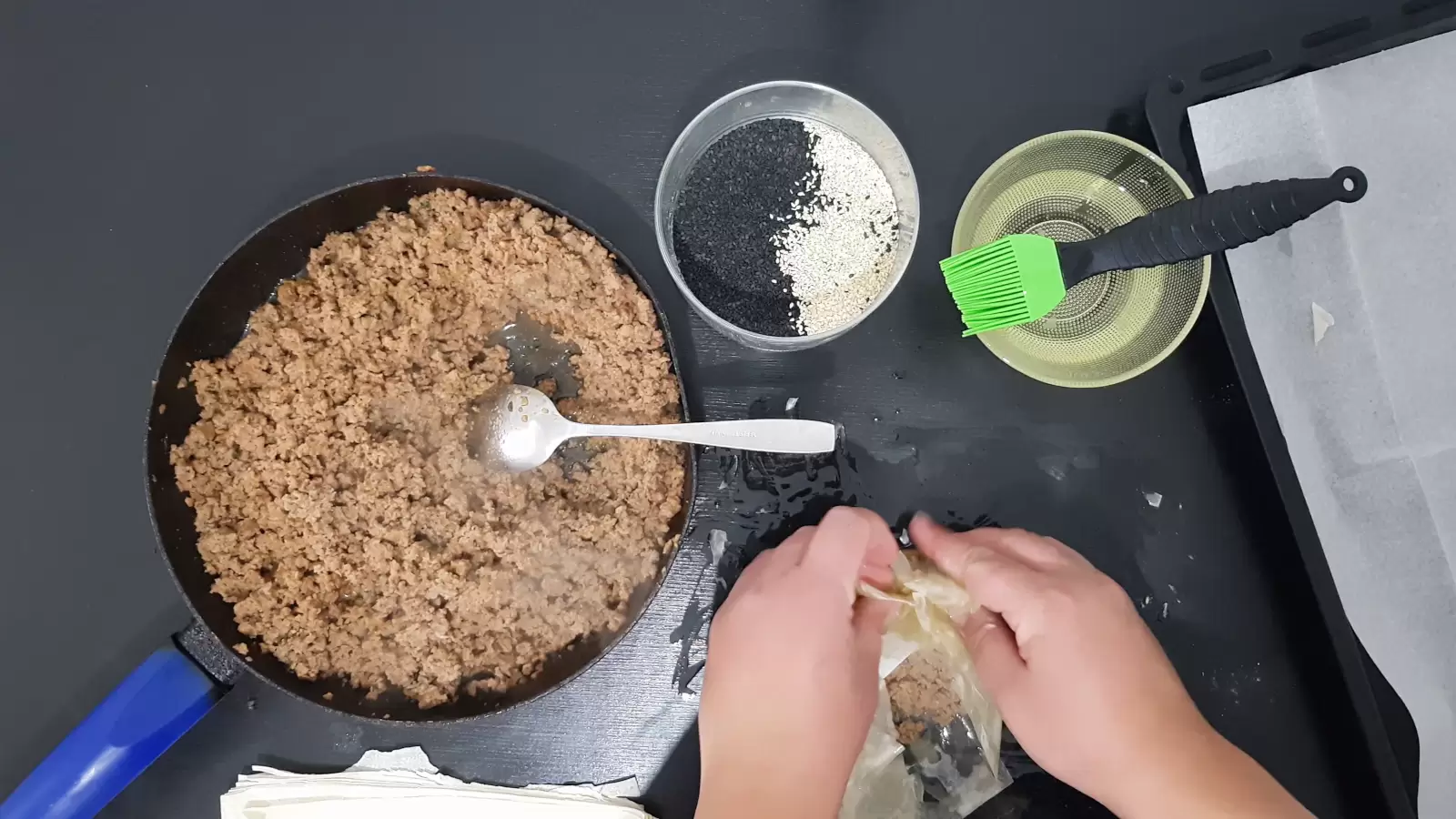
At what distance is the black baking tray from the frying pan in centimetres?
51

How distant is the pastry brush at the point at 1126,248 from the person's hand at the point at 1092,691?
22cm

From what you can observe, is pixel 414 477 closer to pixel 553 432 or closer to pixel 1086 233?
pixel 553 432

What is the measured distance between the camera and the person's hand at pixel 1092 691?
690 millimetres

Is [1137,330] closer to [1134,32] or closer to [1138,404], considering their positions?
[1138,404]

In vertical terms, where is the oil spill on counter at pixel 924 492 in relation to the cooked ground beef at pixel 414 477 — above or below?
below

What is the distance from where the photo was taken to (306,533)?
81 cm

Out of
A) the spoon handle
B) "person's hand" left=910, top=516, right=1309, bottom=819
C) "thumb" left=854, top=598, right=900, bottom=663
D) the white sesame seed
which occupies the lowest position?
"person's hand" left=910, top=516, right=1309, bottom=819

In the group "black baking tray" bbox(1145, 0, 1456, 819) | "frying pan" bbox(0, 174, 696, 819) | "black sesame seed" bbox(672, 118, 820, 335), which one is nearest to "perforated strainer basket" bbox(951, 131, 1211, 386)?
"black baking tray" bbox(1145, 0, 1456, 819)

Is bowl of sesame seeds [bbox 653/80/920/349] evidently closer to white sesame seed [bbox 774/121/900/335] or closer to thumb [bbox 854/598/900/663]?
white sesame seed [bbox 774/121/900/335]

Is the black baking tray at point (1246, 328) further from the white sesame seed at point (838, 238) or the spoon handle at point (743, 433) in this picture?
the spoon handle at point (743, 433)

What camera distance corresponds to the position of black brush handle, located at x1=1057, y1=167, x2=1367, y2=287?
0.68 metres

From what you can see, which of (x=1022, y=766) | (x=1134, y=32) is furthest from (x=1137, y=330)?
(x=1022, y=766)

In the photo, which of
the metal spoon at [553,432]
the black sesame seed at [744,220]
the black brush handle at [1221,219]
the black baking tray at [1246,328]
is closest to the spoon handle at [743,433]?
the metal spoon at [553,432]

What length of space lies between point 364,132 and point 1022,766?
2.97 feet
